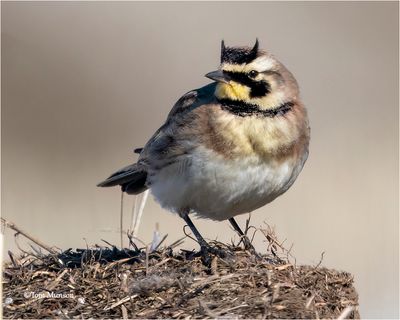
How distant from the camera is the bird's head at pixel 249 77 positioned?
7.86m

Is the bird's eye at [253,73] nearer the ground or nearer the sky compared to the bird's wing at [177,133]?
nearer the sky

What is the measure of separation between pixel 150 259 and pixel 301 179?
633 cm

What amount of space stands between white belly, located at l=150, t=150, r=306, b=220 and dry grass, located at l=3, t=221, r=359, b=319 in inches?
19.0

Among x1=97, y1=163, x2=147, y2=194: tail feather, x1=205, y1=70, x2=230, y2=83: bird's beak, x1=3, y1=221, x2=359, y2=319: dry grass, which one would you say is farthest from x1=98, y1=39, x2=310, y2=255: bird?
x1=97, y1=163, x2=147, y2=194: tail feather

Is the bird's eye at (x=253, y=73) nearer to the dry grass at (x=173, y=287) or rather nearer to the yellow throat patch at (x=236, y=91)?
the yellow throat patch at (x=236, y=91)

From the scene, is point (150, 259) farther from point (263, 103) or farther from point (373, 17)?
point (373, 17)

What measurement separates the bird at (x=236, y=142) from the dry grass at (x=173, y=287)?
0.55m

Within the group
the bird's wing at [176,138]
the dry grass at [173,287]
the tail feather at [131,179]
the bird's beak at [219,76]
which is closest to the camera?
the dry grass at [173,287]

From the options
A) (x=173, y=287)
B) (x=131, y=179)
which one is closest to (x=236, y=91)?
(x=131, y=179)

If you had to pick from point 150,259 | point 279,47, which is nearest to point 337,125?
point 279,47

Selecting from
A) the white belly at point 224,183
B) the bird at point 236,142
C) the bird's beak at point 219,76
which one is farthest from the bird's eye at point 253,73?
the white belly at point 224,183

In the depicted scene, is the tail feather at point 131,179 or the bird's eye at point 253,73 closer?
the bird's eye at point 253,73

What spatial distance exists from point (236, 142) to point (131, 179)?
1.72 meters

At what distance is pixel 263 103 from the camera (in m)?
8.03
